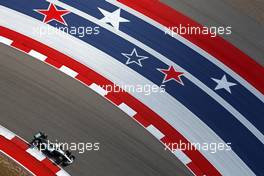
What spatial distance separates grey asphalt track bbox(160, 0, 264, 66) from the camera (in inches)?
934

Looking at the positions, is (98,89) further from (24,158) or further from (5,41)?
(5,41)

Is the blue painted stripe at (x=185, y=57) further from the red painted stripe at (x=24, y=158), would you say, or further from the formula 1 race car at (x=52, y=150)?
the red painted stripe at (x=24, y=158)

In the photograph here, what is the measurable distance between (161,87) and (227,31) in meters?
4.44

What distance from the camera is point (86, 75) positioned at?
22.5 metres

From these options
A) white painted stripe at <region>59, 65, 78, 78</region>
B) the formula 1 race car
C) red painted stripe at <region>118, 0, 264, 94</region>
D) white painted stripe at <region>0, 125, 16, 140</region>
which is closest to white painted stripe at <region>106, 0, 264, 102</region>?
red painted stripe at <region>118, 0, 264, 94</region>

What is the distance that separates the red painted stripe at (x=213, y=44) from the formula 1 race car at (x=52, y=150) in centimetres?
769

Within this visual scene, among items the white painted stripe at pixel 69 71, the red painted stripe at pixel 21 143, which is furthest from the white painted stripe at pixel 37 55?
the red painted stripe at pixel 21 143

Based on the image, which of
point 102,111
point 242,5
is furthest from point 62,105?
point 242,5

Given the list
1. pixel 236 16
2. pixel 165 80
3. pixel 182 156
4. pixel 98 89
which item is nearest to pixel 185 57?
pixel 165 80

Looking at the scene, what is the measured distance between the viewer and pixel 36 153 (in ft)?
68.5

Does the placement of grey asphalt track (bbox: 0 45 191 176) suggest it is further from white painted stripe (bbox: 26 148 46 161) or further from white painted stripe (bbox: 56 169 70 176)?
white painted stripe (bbox: 26 148 46 161)

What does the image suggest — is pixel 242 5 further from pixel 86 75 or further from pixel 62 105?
pixel 62 105

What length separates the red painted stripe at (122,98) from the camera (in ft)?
68.8

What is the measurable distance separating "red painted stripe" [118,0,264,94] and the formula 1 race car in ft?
25.2
